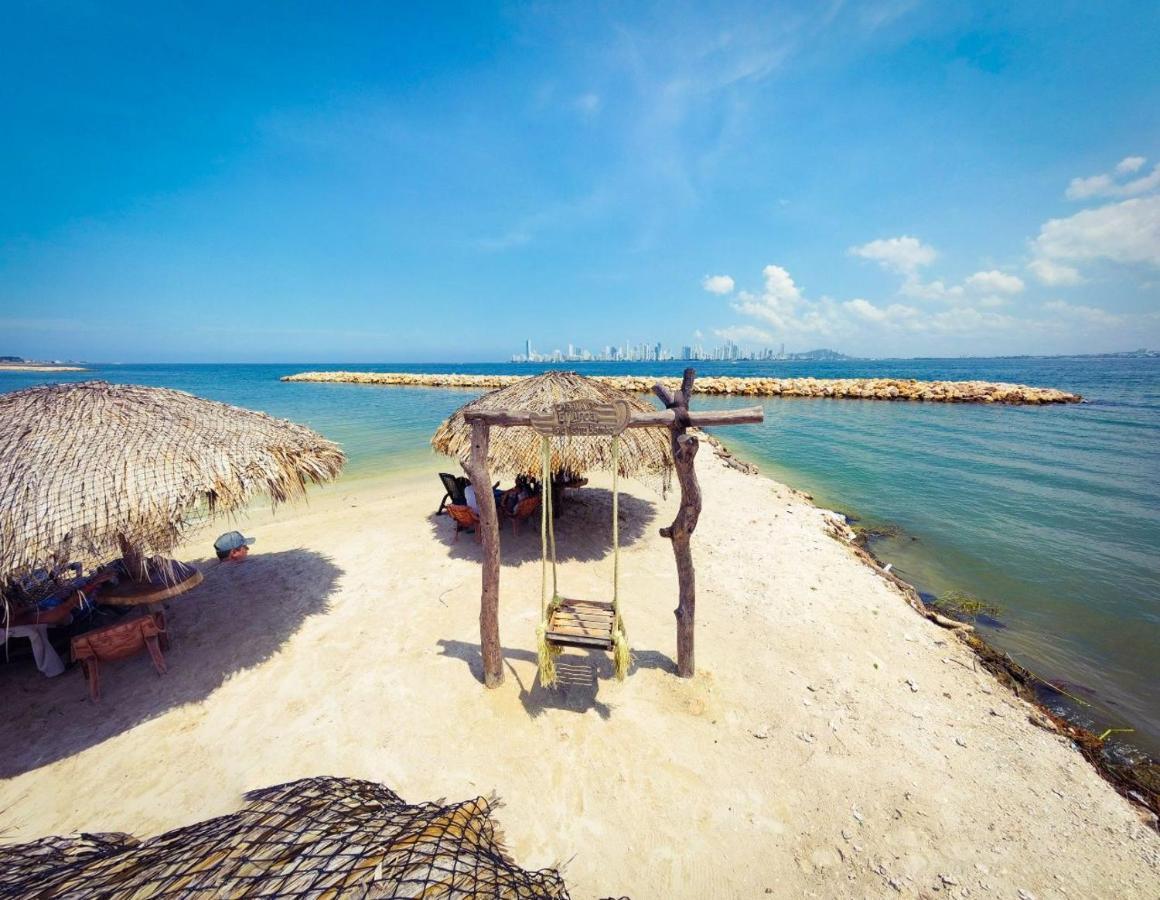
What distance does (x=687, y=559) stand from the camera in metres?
4.19

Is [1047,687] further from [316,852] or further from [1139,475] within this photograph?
[1139,475]

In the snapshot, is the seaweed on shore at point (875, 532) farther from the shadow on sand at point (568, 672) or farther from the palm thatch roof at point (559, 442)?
the shadow on sand at point (568, 672)

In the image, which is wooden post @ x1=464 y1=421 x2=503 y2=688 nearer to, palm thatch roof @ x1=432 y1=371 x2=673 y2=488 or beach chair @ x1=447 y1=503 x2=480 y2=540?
palm thatch roof @ x1=432 y1=371 x2=673 y2=488

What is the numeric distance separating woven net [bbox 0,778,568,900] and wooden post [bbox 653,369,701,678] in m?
2.50

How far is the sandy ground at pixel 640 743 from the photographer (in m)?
2.97

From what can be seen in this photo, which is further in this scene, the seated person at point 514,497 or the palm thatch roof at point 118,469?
the seated person at point 514,497

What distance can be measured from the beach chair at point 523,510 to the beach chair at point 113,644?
4.51m

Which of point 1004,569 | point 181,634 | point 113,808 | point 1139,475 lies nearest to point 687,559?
point 113,808

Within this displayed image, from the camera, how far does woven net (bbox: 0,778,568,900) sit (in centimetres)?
167

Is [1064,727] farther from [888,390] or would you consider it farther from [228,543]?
[888,390]

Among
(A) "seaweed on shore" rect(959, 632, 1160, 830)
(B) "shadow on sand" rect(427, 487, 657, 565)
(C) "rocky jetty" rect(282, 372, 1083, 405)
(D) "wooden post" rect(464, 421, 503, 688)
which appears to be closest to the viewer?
(A) "seaweed on shore" rect(959, 632, 1160, 830)

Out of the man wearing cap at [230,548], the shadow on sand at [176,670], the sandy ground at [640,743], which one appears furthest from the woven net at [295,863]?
the man wearing cap at [230,548]

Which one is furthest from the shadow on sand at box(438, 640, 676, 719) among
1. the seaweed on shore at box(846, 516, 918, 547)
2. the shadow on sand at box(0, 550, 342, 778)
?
the seaweed on shore at box(846, 516, 918, 547)

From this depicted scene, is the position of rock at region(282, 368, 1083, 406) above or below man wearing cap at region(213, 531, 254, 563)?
above
